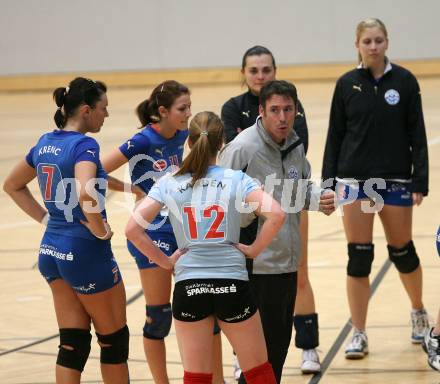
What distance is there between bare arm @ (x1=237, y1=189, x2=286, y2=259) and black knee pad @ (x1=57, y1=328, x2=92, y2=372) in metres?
1.07

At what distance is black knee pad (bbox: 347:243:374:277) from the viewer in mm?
6355

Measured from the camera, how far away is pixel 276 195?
4.88 meters

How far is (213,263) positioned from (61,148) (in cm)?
98

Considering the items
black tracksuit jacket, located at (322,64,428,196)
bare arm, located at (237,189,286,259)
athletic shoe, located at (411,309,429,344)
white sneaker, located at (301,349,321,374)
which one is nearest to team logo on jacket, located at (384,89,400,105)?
black tracksuit jacket, located at (322,64,428,196)

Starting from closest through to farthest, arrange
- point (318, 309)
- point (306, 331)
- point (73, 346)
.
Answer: point (73, 346), point (306, 331), point (318, 309)

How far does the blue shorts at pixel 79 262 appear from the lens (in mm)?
4691

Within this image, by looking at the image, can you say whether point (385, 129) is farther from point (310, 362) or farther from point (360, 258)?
point (310, 362)

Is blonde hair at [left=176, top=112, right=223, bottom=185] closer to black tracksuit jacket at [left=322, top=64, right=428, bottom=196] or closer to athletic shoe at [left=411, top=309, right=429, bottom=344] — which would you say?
black tracksuit jacket at [left=322, top=64, right=428, bottom=196]

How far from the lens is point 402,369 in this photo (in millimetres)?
6027

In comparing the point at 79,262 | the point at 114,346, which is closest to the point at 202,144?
the point at 79,262

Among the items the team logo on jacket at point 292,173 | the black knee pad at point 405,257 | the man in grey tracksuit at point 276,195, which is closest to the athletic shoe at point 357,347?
the black knee pad at point 405,257

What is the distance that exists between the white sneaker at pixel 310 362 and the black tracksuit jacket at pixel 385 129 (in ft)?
3.80

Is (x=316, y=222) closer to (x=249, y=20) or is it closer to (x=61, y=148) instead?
(x=61, y=148)

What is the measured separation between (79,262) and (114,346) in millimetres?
519
